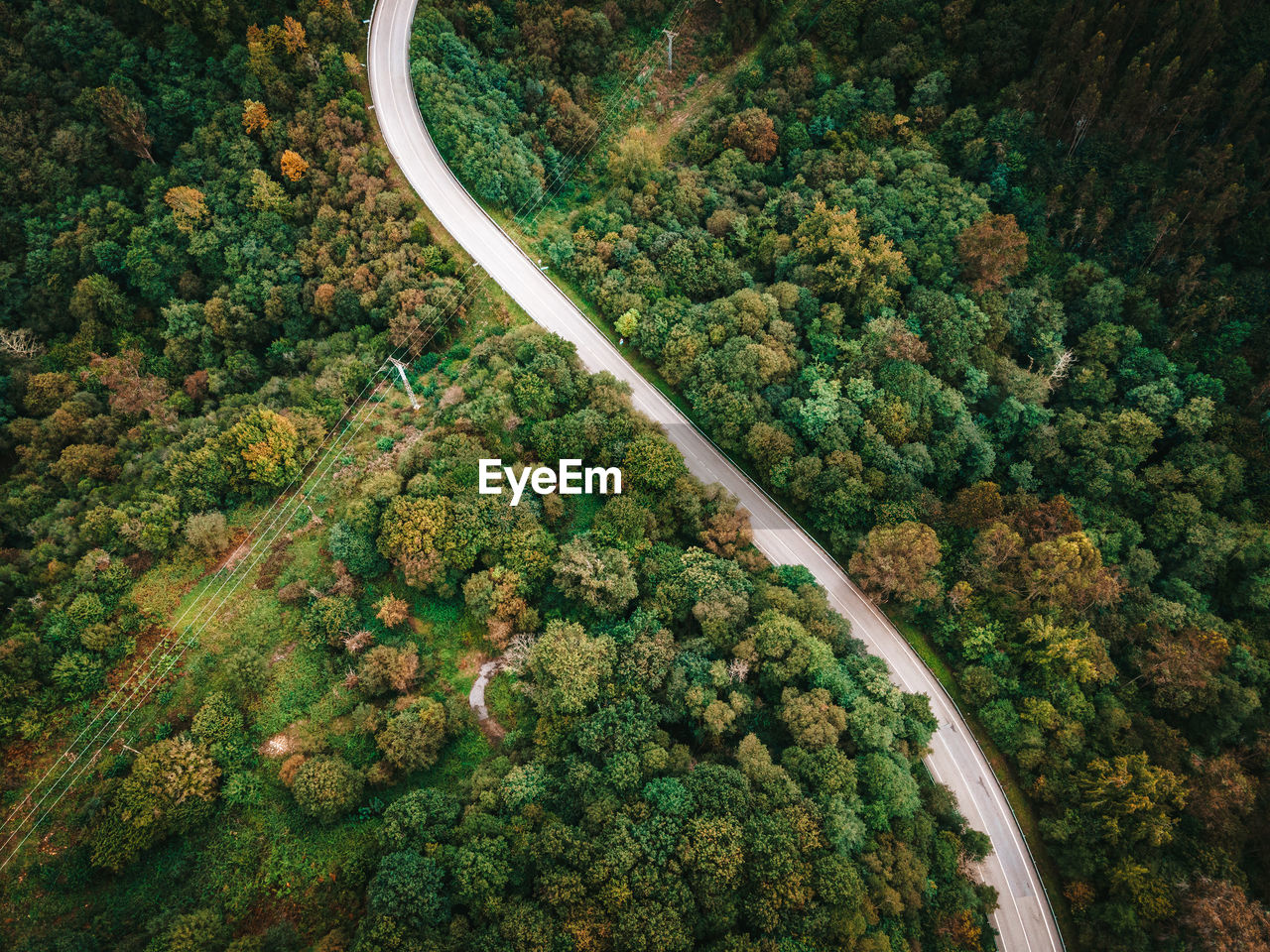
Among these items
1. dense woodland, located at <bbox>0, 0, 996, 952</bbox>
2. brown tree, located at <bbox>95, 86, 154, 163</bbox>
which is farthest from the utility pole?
brown tree, located at <bbox>95, 86, 154, 163</bbox>

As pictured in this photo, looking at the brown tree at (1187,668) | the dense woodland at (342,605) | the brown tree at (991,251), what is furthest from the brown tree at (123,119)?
the brown tree at (1187,668)

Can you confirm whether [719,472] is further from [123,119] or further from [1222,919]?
[123,119]

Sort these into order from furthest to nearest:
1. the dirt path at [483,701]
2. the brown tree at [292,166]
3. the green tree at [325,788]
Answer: the brown tree at [292,166] < the dirt path at [483,701] < the green tree at [325,788]

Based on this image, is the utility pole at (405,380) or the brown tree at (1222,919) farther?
the utility pole at (405,380)

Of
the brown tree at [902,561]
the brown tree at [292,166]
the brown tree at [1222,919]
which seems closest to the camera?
the brown tree at [1222,919]

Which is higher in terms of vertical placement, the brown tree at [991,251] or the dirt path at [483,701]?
the brown tree at [991,251]

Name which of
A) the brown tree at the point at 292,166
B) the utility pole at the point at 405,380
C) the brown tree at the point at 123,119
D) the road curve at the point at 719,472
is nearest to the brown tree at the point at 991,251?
the road curve at the point at 719,472

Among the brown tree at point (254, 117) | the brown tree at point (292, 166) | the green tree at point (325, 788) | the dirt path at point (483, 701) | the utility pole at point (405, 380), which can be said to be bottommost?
the green tree at point (325, 788)

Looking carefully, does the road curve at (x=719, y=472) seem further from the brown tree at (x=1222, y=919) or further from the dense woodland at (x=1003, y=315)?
the brown tree at (x=1222, y=919)
